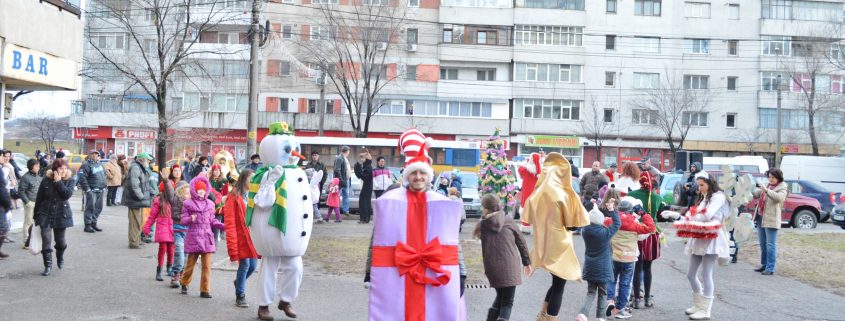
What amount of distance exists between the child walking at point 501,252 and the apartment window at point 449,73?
49234mm

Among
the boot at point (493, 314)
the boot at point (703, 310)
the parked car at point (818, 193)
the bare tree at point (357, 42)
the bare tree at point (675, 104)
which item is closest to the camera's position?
the boot at point (493, 314)

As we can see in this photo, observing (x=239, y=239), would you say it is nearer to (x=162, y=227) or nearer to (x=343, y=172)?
(x=162, y=227)

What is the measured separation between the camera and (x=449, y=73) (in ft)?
189

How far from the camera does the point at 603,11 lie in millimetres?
57656

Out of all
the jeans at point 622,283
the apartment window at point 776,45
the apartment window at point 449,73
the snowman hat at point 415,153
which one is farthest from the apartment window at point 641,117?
the snowman hat at point 415,153

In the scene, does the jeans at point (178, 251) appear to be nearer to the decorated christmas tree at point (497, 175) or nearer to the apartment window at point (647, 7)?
the decorated christmas tree at point (497, 175)

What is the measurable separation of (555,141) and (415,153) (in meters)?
50.0

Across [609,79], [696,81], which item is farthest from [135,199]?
[696,81]

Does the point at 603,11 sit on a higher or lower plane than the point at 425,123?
higher

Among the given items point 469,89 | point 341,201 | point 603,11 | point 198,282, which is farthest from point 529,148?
point 198,282

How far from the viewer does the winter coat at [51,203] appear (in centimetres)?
1173

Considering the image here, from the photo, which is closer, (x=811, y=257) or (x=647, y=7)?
(x=811, y=257)

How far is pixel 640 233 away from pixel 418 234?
4.05 metres

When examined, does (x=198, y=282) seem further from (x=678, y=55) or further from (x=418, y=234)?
(x=678, y=55)
